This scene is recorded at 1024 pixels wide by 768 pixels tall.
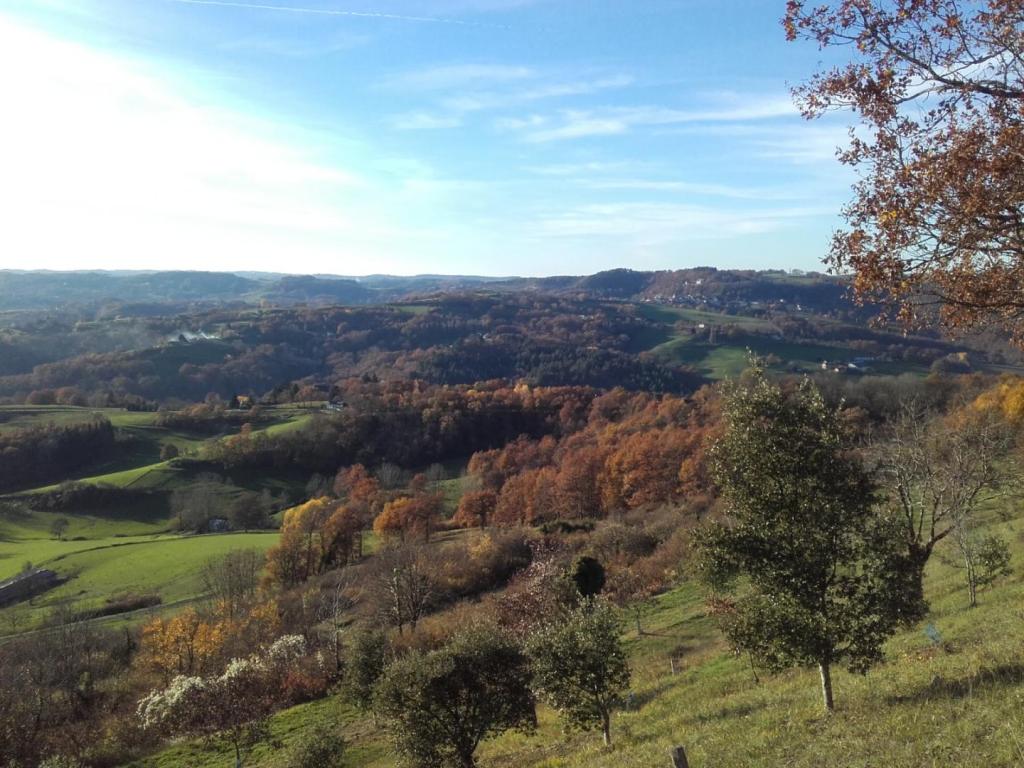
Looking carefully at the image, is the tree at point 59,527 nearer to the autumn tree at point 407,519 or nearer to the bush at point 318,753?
the autumn tree at point 407,519

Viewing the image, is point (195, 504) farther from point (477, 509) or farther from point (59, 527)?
point (477, 509)

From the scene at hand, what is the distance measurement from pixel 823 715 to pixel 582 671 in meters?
6.20

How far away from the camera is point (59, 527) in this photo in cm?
8444

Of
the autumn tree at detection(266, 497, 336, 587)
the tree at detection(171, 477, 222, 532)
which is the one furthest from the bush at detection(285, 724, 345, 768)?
the tree at detection(171, 477, 222, 532)

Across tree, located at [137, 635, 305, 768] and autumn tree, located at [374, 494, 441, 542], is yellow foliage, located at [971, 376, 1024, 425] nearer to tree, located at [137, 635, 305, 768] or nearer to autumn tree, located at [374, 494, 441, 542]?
autumn tree, located at [374, 494, 441, 542]

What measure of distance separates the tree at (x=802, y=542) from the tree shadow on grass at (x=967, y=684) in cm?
84

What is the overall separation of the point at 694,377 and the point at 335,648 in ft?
479

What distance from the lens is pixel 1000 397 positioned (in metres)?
67.2

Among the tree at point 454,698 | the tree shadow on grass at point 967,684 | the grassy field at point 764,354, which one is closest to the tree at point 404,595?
the tree at point 454,698

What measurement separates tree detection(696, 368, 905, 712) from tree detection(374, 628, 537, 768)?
755cm

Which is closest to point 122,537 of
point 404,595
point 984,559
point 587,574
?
point 404,595

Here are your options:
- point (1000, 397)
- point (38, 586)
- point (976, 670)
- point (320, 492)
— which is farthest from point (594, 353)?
point (976, 670)

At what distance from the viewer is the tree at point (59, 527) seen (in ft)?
272

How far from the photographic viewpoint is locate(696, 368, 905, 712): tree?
11.4 metres
